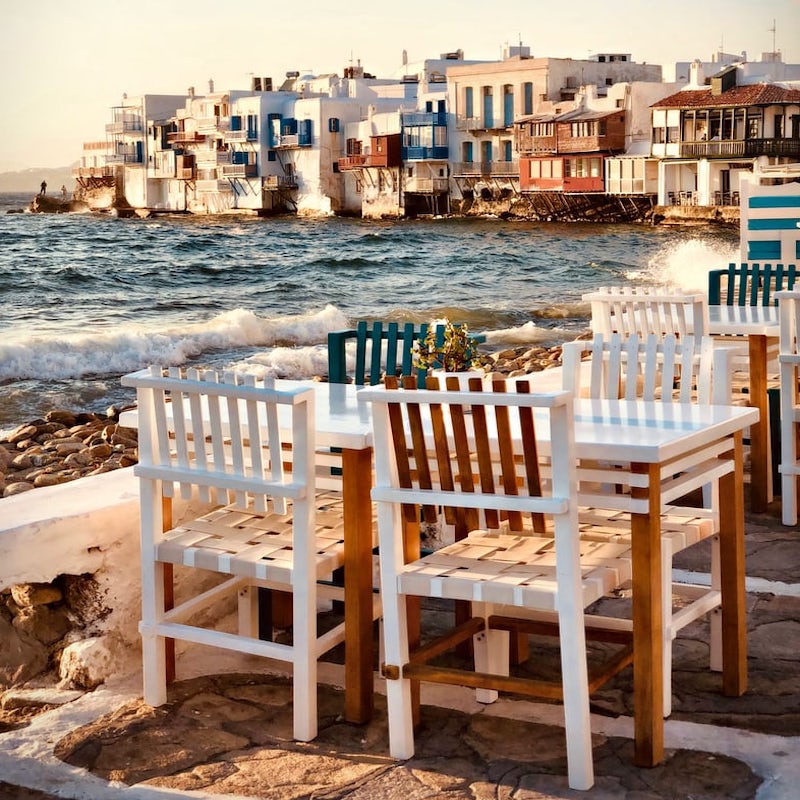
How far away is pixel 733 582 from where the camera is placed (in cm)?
319

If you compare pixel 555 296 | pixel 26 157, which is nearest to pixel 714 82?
pixel 555 296

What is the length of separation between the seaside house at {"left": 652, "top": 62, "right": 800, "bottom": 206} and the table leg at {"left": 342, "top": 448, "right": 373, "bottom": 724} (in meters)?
46.8

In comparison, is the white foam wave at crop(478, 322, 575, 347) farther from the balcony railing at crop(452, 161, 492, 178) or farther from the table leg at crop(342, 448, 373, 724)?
the balcony railing at crop(452, 161, 492, 178)

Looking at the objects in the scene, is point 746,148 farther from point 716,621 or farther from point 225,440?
point 225,440

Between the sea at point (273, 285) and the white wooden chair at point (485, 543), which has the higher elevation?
the white wooden chair at point (485, 543)

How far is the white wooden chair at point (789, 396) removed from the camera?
4570 mm

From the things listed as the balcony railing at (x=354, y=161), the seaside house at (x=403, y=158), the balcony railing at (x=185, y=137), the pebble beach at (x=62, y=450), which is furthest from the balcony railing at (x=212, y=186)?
the pebble beach at (x=62, y=450)

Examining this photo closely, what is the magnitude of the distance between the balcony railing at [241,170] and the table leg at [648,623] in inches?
2666

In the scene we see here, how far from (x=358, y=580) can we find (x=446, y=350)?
1.06 metres

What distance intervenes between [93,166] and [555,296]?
54.5m

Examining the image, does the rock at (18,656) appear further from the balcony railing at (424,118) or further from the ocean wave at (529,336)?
the balcony railing at (424,118)

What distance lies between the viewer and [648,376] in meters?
3.44

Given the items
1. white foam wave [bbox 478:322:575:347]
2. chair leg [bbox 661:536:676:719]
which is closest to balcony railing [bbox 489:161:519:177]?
white foam wave [bbox 478:322:575:347]

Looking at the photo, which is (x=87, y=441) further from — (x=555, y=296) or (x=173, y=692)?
(x=555, y=296)
